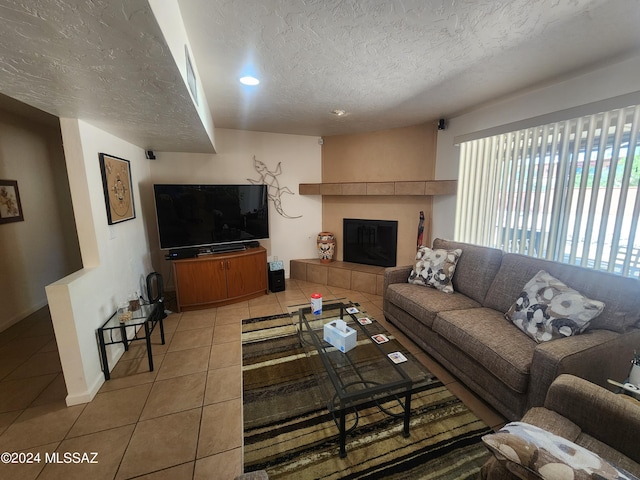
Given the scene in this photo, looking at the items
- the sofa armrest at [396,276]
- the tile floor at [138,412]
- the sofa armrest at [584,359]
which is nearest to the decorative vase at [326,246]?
the sofa armrest at [396,276]

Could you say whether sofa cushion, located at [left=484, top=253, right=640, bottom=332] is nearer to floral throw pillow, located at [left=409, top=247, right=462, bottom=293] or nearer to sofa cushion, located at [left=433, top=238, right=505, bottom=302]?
sofa cushion, located at [left=433, top=238, right=505, bottom=302]

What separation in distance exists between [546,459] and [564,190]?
226cm

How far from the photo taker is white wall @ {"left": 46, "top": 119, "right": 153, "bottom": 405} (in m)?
1.71

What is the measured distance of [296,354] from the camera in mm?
2336

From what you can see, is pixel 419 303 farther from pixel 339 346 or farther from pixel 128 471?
pixel 128 471

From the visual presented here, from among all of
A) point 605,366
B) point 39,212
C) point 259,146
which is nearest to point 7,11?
point 605,366

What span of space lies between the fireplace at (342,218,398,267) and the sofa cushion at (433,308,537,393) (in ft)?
5.89

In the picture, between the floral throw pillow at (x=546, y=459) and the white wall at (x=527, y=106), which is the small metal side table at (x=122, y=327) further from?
the white wall at (x=527, y=106)

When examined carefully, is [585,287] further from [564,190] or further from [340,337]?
[340,337]

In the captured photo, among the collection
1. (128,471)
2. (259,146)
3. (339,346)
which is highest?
(259,146)

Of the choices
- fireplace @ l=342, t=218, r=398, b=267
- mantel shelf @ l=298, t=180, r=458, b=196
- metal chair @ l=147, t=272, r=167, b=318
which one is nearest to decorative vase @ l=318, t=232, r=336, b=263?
fireplace @ l=342, t=218, r=398, b=267

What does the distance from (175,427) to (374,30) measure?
257 cm

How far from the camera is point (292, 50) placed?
163 centimetres

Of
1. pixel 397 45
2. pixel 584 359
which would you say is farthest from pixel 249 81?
pixel 584 359
